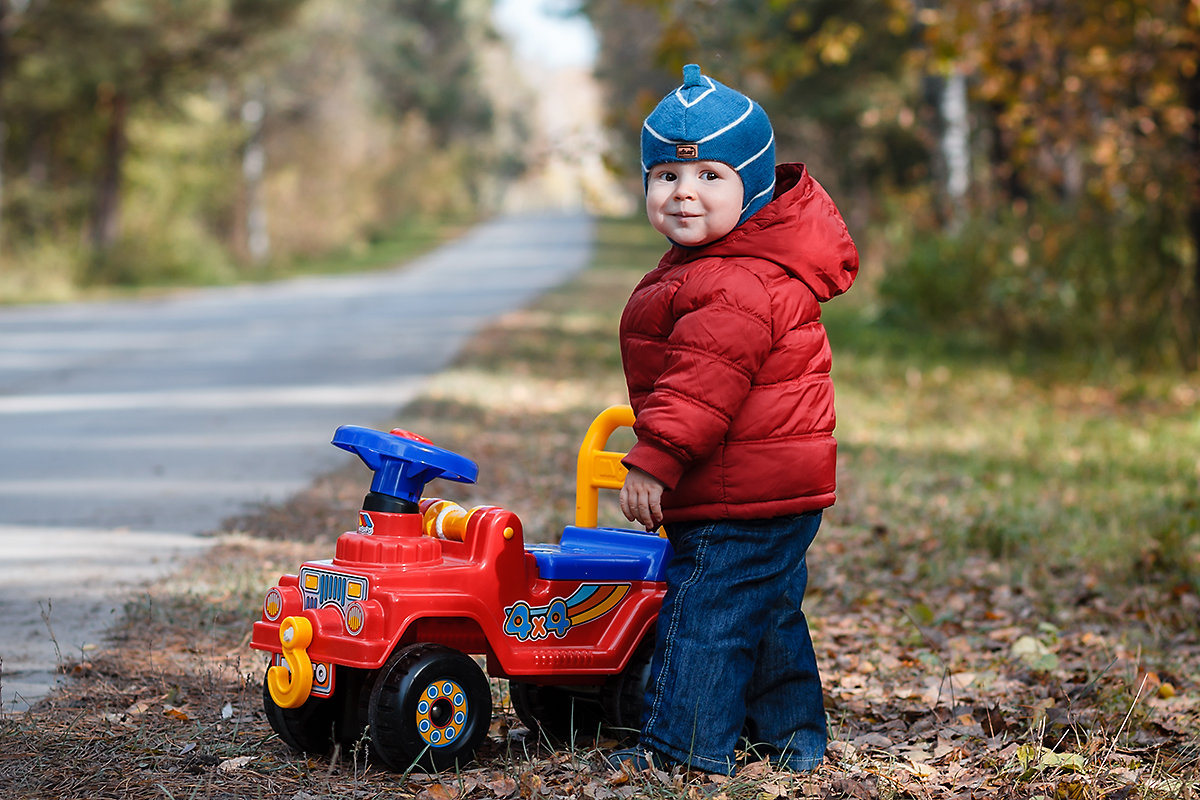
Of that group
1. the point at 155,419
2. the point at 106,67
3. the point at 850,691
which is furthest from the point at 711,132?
the point at 106,67

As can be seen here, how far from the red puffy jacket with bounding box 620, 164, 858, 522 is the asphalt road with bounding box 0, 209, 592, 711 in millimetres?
2079

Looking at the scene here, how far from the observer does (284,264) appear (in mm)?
36344

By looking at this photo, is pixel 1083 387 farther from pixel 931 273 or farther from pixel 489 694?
pixel 489 694

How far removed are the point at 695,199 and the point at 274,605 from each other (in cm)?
144

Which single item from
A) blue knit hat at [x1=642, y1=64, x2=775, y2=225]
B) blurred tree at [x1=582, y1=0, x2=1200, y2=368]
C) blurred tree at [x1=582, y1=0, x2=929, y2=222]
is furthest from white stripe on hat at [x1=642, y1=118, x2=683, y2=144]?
blurred tree at [x1=582, y1=0, x2=929, y2=222]

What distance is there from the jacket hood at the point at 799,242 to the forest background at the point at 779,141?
565 centimetres

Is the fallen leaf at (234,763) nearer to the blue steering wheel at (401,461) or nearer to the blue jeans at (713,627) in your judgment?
the blue steering wheel at (401,461)

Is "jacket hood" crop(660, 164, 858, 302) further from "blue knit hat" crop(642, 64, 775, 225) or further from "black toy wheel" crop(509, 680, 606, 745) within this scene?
"black toy wheel" crop(509, 680, 606, 745)

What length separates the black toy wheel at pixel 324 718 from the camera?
3.34 meters

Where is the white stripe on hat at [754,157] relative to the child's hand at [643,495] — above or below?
above

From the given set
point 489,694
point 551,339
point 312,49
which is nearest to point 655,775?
point 489,694

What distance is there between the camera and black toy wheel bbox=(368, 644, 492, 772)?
125 inches

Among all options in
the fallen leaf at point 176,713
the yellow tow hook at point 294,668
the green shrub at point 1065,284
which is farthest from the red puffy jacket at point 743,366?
the green shrub at point 1065,284

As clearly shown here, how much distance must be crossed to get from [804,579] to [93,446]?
21.1 ft
